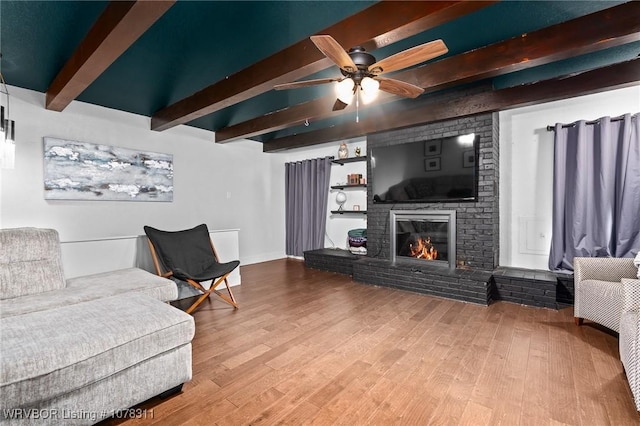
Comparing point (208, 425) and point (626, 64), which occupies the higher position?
point (626, 64)

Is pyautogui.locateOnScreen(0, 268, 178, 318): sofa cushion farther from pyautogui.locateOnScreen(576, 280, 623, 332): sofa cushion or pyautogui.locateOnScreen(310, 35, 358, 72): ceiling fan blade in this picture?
pyautogui.locateOnScreen(576, 280, 623, 332): sofa cushion

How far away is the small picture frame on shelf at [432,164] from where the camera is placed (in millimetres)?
3913

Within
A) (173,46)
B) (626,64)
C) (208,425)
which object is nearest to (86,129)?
(173,46)

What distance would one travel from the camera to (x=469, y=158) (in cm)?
367

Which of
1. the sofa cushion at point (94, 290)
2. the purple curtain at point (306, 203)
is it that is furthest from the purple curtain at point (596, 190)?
the sofa cushion at point (94, 290)

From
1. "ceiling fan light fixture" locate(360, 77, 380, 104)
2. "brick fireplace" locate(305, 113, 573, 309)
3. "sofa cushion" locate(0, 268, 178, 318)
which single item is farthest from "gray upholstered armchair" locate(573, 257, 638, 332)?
"sofa cushion" locate(0, 268, 178, 318)

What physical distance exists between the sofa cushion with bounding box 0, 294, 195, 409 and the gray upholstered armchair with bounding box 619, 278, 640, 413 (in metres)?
2.46

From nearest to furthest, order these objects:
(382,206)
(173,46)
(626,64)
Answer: (173,46)
(626,64)
(382,206)

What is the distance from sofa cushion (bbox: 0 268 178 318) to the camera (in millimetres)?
2047

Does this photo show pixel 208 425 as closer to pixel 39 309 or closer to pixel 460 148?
pixel 39 309

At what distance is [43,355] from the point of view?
1.27 m

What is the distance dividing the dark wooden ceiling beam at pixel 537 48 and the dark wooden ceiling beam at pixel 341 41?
0.94m

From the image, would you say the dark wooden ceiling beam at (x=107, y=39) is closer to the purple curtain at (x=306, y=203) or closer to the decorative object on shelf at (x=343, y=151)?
the decorative object on shelf at (x=343, y=151)

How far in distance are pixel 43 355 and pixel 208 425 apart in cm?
81
